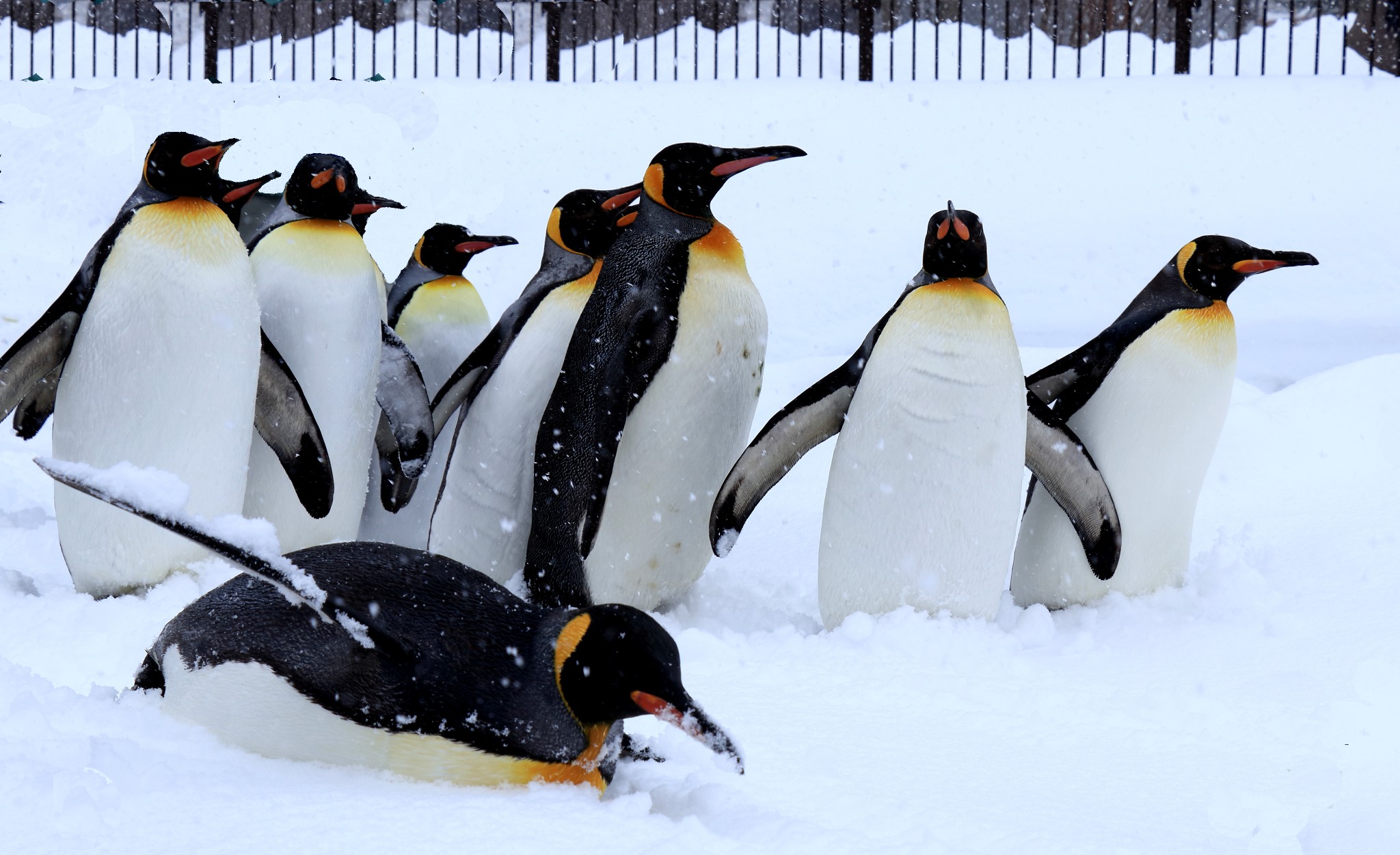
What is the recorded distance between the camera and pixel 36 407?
3.03m

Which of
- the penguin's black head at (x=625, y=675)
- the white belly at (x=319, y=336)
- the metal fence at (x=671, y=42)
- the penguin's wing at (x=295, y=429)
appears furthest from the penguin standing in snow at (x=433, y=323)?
the metal fence at (x=671, y=42)

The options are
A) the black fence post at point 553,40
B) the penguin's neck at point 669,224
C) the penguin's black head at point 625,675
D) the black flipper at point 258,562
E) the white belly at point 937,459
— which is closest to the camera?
the black flipper at point 258,562

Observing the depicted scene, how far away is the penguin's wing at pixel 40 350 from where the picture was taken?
9.31 feet

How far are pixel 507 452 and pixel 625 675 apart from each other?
1942 millimetres

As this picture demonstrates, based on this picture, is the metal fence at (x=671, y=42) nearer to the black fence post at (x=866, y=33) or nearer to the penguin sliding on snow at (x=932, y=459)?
the black fence post at (x=866, y=33)

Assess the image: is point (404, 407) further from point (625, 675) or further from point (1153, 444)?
point (625, 675)

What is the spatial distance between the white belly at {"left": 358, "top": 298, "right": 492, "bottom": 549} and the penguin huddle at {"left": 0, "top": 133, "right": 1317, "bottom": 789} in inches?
10.6

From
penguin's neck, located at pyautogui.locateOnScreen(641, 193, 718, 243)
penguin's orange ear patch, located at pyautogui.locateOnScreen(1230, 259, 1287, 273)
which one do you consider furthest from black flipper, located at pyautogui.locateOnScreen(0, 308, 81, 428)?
penguin's orange ear patch, located at pyautogui.locateOnScreen(1230, 259, 1287, 273)

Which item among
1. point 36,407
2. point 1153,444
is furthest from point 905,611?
point 36,407

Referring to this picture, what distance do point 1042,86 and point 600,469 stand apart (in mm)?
7912

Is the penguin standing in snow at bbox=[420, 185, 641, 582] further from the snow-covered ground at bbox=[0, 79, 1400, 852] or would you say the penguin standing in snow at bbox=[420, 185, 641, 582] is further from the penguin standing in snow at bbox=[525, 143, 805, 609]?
the snow-covered ground at bbox=[0, 79, 1400, 852]

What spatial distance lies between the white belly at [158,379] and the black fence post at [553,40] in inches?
307

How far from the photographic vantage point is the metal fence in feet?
38.1

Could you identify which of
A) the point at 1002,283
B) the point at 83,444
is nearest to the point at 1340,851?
the point at 83,444
